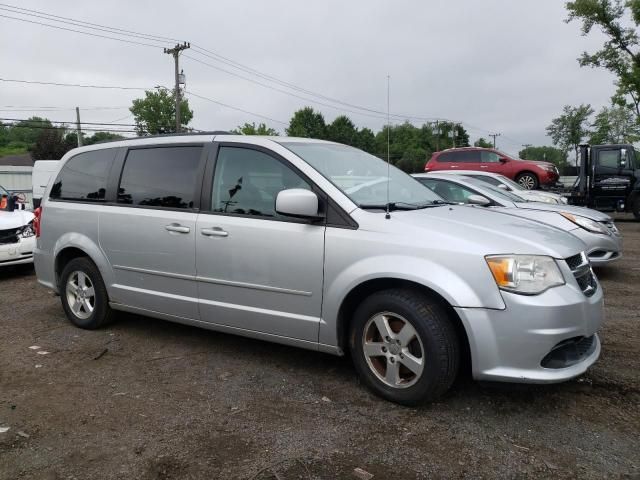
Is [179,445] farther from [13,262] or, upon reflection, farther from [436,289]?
[13,262]

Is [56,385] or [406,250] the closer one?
[406,250]

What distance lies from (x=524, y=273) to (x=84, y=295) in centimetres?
392

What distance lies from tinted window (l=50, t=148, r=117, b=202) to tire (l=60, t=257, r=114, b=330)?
0.61m

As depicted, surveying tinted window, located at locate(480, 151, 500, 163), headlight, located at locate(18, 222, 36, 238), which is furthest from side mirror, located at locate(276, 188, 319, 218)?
tinted window, located at locate(480, 151, 500, 163)

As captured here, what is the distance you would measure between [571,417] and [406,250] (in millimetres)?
1366

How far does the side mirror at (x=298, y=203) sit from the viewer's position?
3387 millimetres

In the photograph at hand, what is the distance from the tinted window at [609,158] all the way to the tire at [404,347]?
14.6m

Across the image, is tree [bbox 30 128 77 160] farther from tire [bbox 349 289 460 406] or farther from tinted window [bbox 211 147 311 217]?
tire [bbox 349 289 460 406]

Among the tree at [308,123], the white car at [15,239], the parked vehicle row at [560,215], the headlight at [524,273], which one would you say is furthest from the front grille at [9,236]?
the tree at [308,123]

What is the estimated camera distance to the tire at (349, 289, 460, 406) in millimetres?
3082

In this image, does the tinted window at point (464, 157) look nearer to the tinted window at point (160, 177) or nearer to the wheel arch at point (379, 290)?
the tinted window at point (160, 177)

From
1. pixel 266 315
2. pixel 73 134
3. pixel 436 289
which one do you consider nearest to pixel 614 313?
pixel 436 289

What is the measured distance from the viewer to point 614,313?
535 cm

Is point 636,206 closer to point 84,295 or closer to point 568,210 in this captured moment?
point 568,210
